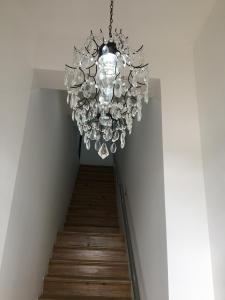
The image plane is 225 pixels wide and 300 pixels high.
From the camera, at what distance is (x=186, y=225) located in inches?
76.4

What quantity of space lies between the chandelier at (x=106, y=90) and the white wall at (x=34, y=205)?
1.99 feet

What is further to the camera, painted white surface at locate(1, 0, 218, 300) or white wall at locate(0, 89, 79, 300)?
white wall at locate(0, 89, 79, 300)

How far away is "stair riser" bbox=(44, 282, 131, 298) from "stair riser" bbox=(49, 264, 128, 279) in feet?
0.65

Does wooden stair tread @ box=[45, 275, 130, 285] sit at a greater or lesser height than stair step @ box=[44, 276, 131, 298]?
greater

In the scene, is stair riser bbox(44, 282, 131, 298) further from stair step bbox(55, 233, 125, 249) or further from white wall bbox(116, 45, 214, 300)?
white wall bbox(116, 45, 214, 300)

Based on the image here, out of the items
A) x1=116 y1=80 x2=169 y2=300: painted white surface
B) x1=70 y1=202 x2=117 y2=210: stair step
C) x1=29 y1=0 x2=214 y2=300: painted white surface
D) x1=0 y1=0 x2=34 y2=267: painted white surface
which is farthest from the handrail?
x1=0 y1=0 x2=34 y2=267: painted white surface

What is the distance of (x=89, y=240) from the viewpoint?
4.31m

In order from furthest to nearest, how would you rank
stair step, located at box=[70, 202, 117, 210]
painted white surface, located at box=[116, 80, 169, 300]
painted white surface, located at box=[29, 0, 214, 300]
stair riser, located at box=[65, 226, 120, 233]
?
stair step, located at box=[70, 202, 117, 210] → stair riser, located at box=[65, 226, 120, 233] → painted white surface, located at box=[116, 80, 169, 300] → painted white surface, located at box=[29, 0, 214, 300]

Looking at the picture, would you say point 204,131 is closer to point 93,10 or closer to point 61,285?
point 93,10

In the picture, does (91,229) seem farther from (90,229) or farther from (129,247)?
(129,247)

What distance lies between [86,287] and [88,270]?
1.04 feet

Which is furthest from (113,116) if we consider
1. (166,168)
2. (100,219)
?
(100,219)

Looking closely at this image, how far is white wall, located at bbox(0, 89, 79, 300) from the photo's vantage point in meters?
2.03

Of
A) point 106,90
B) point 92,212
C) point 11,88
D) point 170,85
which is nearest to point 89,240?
point 92,212
